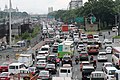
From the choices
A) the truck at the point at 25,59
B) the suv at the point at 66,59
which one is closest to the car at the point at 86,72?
the suv at the point at 66,59

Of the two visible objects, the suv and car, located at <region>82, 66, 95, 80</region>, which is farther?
the suv

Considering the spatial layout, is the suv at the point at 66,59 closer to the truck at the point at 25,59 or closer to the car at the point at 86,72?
the truck at the point at 25,59

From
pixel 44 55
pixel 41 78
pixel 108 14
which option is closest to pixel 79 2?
pixel 108 14

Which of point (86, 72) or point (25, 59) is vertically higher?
point (25, 59)

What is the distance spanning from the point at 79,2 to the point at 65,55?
14851 centimetres

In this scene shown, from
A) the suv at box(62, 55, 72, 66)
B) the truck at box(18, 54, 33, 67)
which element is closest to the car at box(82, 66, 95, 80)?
the suv at box(62, 55, 72, 66)

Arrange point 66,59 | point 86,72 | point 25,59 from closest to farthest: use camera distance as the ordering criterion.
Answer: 1. point 86,72
2. point 25,59
3. point 66,59

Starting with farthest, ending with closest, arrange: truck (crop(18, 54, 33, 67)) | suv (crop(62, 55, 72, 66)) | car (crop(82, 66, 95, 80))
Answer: suv (crop(62, 55, 72, 66)) → truck (crop(18, 54, 33, 67)) → car (crop(82, 66, 95, 80))

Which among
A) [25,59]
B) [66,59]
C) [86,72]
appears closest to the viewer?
[86,72]

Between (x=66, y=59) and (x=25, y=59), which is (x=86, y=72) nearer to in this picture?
(x=66, y=59)

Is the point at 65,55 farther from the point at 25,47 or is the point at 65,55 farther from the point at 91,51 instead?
the point at 25,47

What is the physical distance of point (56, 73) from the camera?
30.5 metres

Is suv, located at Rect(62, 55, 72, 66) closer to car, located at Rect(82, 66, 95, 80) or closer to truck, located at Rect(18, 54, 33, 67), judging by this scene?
truck, located at Rect(18, 54, 33, 67)

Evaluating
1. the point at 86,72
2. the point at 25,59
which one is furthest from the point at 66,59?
the point at 86,72
